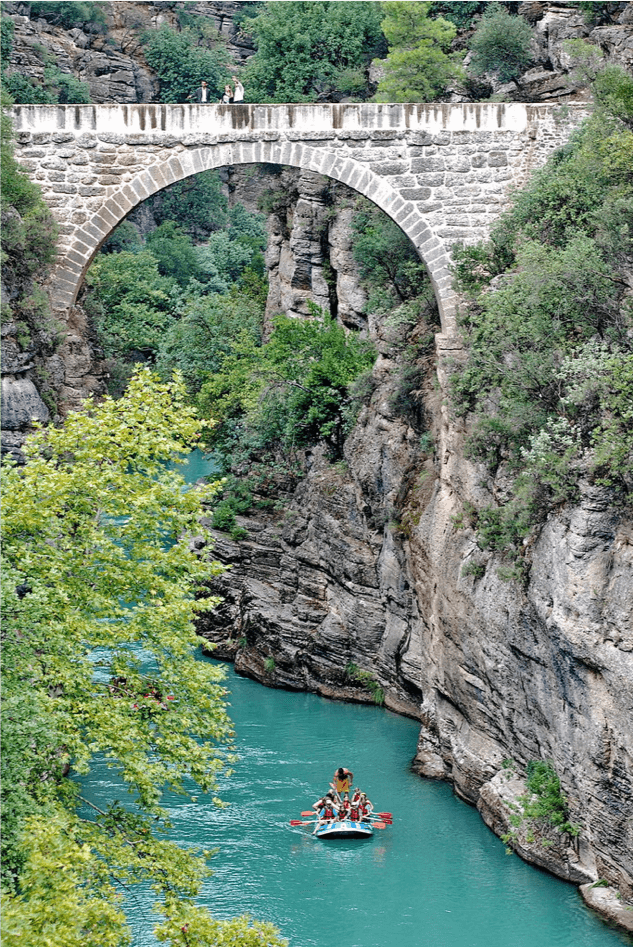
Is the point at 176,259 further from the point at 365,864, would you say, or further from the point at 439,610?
the point at 365,864

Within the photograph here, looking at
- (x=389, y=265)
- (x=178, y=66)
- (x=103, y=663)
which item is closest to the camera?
(x=103, y=663)

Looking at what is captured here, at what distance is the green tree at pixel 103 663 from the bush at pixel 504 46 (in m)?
19.4

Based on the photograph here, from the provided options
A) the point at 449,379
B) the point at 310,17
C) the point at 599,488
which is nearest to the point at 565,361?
the point at 599,488

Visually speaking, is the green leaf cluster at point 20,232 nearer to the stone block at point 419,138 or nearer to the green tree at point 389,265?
the stone block at point 419,138

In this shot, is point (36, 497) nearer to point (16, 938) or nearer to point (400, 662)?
point (16, 938)

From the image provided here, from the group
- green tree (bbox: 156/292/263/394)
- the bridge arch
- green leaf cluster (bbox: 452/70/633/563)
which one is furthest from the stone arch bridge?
green tree (bbox: 156/292/263/394)

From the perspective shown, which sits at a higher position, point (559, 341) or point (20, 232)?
point (20, 232)

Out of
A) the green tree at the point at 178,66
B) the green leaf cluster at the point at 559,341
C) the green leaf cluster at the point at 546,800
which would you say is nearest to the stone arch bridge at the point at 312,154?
the green leaf cluster at the point at 559,341

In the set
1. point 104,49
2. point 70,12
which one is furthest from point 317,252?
point 104,49

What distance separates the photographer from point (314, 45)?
3453cm

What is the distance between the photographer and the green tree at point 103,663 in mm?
9680

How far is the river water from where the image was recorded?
1420cm

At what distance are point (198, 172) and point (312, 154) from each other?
1.83 metres

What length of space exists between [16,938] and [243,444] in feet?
60.9
